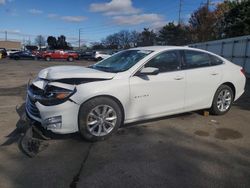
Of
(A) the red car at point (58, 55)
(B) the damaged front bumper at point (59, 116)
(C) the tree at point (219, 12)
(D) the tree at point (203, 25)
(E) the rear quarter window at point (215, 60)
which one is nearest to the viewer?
(B) the damaged front bumper at point (59, 116)

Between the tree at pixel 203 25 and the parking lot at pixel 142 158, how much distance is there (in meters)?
40.1

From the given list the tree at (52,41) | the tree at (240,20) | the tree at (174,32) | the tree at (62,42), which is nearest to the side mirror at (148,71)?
the tree at (240,20)

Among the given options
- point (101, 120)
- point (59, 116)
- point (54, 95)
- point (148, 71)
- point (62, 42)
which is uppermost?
point (62, 42)

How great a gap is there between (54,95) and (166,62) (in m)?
2.30

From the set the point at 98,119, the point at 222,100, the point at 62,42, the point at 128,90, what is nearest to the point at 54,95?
the point at 98,119

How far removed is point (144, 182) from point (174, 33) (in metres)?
54.4

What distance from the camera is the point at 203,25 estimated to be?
45.7 meters

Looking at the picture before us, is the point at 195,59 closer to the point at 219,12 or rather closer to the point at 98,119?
the point at 98,119

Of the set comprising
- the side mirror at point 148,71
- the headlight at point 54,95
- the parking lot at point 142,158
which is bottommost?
the parking lot at point 142,158

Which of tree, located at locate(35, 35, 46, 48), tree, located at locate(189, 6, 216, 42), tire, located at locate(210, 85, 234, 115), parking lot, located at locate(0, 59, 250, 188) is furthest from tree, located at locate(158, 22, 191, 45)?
tree, located at locate(35, 35, 46, 48)

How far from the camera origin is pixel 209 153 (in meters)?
4.28

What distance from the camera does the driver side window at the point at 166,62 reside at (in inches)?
209

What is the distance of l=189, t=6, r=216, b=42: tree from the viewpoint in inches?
1741

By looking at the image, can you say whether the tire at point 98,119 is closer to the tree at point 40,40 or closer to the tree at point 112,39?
the tree at point 112,39
